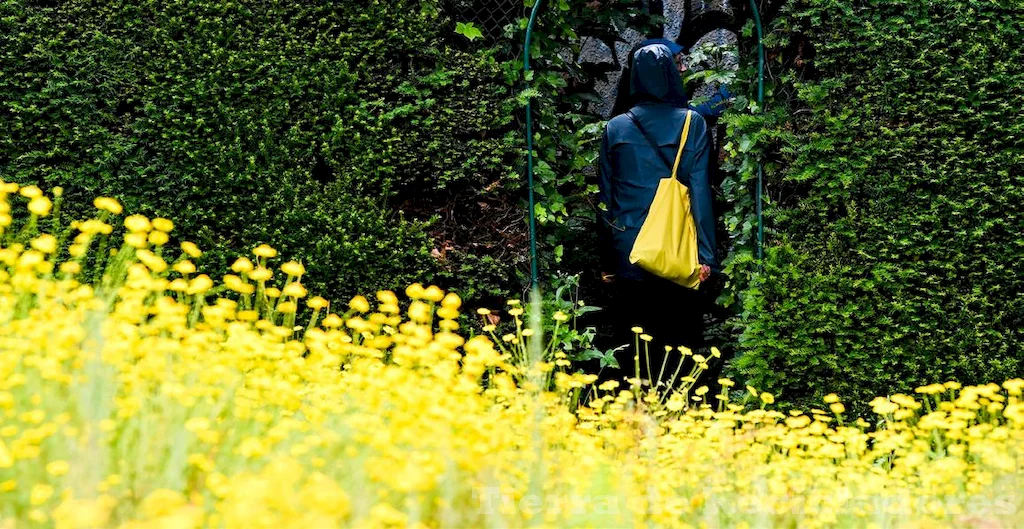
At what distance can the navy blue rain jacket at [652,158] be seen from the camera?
5062 mm

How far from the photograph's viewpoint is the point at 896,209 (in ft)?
15.1

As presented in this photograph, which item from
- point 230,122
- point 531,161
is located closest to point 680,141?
point 531,161

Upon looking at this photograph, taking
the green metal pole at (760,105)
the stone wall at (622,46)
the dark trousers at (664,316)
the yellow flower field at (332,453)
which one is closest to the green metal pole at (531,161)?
the dark trousers at (664,316)

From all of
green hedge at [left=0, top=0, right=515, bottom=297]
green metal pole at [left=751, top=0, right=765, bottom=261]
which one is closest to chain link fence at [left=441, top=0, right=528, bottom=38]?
green hedge at [left=0, top=0, right=515, bottom=297]

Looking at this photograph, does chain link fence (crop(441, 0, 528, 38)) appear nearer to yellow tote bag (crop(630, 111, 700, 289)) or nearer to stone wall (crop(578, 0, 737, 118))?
yellow tote bag (crop(630, 111, 700, 289))

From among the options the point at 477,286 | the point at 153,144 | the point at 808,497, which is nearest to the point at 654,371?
the point at 477,286

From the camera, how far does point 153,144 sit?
4.76 metres

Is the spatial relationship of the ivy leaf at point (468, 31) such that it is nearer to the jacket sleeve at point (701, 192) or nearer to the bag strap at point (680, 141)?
the bag strap at point (680, 141)

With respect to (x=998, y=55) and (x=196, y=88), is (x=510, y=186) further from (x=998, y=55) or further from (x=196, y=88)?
(x=998, y=55)

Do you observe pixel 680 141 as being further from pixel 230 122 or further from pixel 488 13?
pixel 230 122

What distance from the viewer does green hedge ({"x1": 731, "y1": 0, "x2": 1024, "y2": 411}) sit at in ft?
14.6

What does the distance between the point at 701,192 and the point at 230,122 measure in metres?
2.49

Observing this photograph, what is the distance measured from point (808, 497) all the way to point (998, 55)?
2550mm

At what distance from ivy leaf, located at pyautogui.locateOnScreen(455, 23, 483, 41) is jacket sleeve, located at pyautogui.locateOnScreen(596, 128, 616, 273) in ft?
2.89
